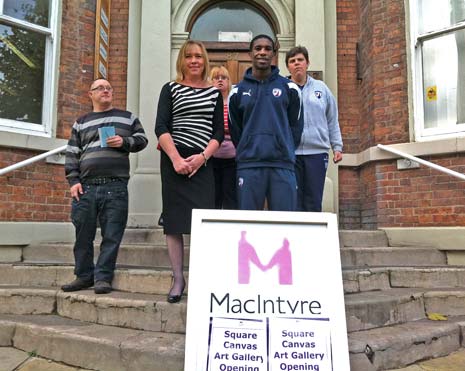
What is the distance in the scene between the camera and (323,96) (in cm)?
374

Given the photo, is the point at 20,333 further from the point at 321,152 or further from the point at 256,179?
the point at 321,152

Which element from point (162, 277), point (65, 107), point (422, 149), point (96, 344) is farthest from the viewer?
point (65, 107)

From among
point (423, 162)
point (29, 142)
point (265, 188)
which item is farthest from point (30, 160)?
point (423, 162)

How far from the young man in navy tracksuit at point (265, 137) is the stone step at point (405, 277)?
1.05 metres

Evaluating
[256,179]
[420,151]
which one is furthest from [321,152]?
[420,151]

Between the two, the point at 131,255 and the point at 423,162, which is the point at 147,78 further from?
the point at 423,162

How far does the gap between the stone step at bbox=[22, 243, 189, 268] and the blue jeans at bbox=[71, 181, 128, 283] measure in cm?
64

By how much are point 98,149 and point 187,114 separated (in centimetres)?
84

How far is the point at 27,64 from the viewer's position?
5.22 m

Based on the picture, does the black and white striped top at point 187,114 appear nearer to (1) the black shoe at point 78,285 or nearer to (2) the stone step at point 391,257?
(1) the black shoe at point 78,285

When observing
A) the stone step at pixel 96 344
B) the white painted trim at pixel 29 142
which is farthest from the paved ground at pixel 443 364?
the white painted trim at pixel 29 142

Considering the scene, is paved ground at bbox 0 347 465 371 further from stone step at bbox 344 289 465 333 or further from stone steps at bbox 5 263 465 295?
stone steps at bbox 5 263 465 295

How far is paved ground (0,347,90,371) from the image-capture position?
2830 mm

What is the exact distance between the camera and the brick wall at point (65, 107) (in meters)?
4.86
